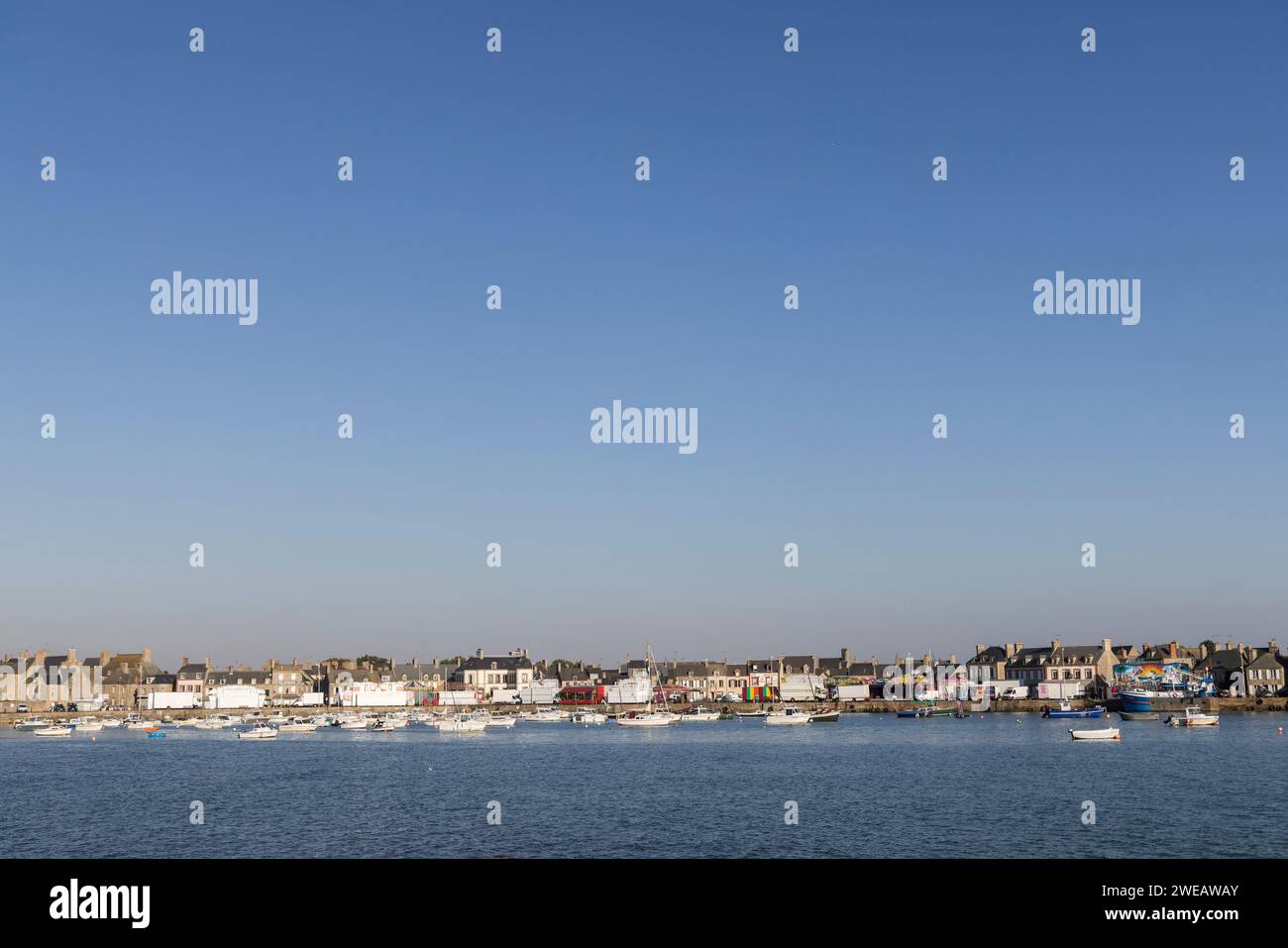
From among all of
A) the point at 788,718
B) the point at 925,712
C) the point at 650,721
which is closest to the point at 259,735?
the point at 650,721

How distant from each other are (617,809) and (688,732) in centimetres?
9005

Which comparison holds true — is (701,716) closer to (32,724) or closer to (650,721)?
(650,721)

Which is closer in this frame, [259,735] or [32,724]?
[259,735]

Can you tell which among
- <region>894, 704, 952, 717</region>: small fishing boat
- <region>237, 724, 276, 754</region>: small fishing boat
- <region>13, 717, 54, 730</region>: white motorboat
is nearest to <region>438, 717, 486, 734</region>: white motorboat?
<region>237, 724, 276, 754</region>: small fishing boat

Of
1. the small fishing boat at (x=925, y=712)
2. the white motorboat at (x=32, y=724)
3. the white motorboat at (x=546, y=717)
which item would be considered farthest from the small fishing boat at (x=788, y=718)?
the white motorboat at (x=32, y=724)

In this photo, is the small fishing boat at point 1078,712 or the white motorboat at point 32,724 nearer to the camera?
the small fishing boat at point 1078,712

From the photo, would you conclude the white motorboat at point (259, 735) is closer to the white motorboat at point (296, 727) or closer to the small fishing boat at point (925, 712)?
the white motorboat at point (296, 727)

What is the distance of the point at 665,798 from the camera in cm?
6544

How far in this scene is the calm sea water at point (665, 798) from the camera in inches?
1950

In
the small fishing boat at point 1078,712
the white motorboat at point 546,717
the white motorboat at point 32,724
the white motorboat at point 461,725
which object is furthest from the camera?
the white motorboat at point 546,717

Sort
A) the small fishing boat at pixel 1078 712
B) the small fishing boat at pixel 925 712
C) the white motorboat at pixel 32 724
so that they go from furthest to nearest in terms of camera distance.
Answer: the small fishing boat at pixel 925 712, the white motorboat at pixel 32 724, the small fishing boat at pixel 1078 712

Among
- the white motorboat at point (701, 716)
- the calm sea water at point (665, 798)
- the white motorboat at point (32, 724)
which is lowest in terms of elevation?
the white motorboat at point (701, 716)
